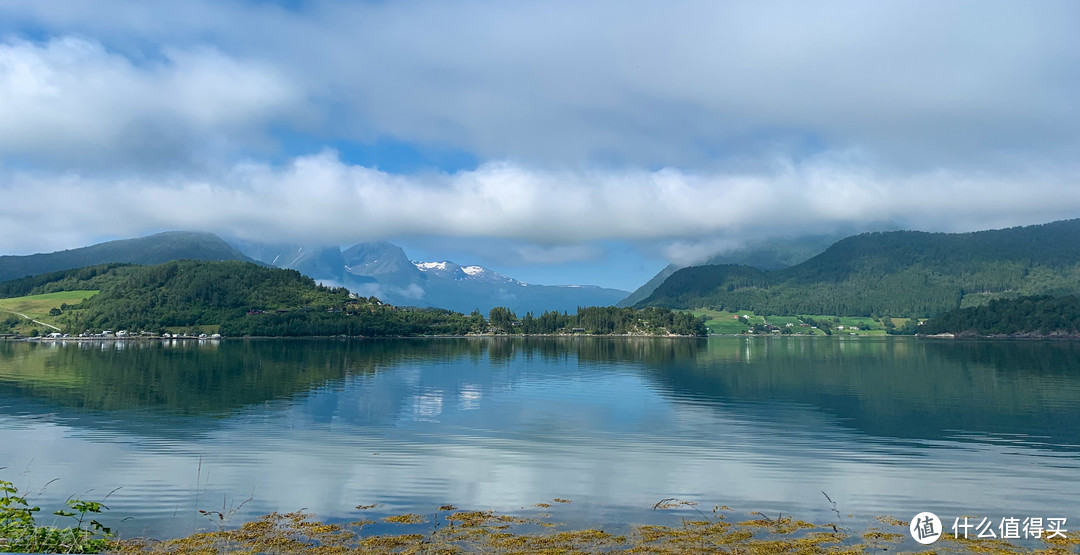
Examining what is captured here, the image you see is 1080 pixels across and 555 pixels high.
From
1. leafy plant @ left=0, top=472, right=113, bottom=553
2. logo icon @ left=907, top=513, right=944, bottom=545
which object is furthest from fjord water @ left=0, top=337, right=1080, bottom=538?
leafy plant @ left=0, top=472, right=113, bottom=553

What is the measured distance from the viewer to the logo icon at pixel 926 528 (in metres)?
21.8

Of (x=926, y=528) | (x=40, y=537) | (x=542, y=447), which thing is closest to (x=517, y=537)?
(x=40, y=537)

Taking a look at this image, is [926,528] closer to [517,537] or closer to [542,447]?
[517,537]

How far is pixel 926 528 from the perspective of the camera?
22.8 m

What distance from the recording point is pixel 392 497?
89.6 ft

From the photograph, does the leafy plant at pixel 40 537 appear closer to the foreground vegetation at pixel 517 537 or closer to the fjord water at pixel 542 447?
the foreground vegetation at pixel 517 537

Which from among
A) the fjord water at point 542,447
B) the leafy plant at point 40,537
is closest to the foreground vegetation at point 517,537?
the leafy plant at point 40,537

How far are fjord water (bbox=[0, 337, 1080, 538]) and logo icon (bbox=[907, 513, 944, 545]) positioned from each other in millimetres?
927

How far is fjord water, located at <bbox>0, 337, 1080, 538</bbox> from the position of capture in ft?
88.9

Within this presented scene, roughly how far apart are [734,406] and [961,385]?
41283 mm

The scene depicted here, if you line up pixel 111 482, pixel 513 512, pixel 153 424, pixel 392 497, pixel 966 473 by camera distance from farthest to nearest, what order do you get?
pixel 153 424, pixel 966 473, pixel 111 482, pixel 392 497, pixel 513 512

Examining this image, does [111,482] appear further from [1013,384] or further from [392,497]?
[1013,384]

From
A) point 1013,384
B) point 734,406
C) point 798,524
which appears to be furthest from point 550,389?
point 1013,384

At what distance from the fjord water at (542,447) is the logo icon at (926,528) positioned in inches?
36.5
